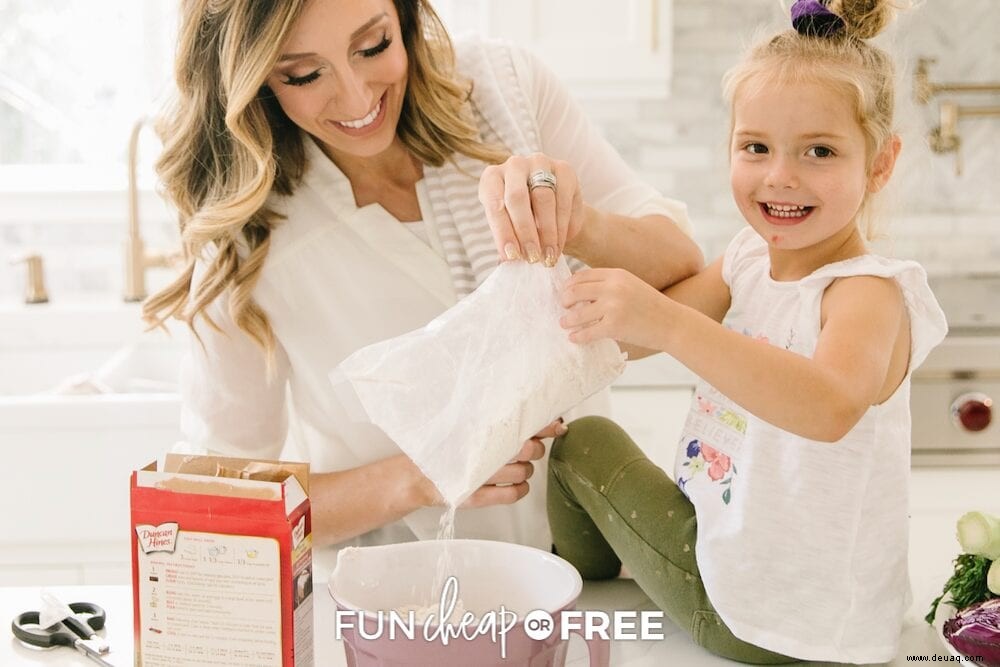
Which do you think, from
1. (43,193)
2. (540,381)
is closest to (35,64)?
(43,193)

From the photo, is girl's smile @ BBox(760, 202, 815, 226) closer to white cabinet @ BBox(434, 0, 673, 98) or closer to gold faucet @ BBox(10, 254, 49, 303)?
white cabinet @ BBox(434, 0, 673, 98)

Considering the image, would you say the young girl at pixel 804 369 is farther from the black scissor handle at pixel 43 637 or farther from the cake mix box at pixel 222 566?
the black scissor handle at pixel 43 637

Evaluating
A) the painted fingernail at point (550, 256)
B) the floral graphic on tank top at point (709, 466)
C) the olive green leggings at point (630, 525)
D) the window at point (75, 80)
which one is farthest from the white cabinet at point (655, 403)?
the window at point (75, 80)

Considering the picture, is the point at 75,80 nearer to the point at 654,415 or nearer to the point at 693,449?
the point at 654,415

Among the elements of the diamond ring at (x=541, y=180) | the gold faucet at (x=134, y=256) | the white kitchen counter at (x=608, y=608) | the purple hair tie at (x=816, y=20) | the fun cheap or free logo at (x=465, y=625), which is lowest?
the white kitchen counter at (x=608, y=608)

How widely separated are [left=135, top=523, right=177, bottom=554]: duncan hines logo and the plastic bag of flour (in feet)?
0.67

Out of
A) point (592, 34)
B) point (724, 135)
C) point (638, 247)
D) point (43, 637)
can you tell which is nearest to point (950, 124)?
point (724, 135)

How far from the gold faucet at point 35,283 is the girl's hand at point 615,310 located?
5.77 ft

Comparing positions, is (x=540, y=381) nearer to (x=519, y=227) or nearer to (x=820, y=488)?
(x=519, y=227)

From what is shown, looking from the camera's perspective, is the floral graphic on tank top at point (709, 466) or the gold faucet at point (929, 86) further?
the gold faucet at point (929, 86)

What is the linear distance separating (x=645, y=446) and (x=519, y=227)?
39.5 inches

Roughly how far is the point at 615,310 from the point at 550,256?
3.9 inches

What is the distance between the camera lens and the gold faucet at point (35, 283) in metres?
2.34

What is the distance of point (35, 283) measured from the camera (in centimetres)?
236
